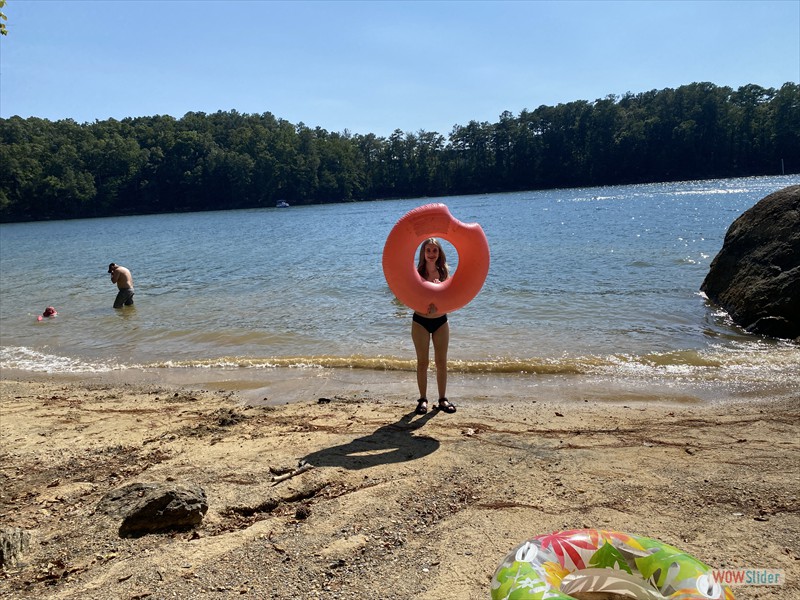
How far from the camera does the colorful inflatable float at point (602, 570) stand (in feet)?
7.13

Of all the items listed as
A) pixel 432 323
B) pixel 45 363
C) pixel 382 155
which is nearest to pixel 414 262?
Answer: pixel 432 323

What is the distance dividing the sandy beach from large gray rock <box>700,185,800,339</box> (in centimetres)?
300

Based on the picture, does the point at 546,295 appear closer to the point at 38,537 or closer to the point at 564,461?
the point at 564,461

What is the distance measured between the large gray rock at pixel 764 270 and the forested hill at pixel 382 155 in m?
79.8

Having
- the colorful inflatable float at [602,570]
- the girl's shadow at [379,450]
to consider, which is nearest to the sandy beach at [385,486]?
the girl's shadow at [379,450]

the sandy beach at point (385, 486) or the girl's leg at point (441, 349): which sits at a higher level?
the girl's leg at point (441, 349)

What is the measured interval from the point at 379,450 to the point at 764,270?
283 inches

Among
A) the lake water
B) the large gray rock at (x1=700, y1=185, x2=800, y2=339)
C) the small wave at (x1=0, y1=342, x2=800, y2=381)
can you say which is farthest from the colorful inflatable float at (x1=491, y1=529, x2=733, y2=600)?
the large gray rock at (x1=700, y1=185, x2=800, y2=339)

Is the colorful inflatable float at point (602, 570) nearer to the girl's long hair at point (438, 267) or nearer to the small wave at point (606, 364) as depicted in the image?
the girl's long hair at point (438, 267)

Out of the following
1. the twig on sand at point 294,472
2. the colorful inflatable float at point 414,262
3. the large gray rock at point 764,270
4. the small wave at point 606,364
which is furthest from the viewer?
the large gray rock at point 764,270

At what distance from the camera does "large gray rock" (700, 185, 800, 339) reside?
26.1 feet

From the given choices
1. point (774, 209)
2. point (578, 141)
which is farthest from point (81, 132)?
point (774, 209)

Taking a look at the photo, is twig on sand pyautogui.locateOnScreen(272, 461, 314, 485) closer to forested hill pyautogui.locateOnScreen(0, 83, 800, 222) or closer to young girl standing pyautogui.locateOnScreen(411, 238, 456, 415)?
young girl standing pyautogui.locateOnScreen(411, 238, 456, 415)

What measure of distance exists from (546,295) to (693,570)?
383 inches
